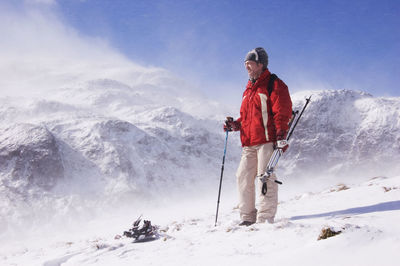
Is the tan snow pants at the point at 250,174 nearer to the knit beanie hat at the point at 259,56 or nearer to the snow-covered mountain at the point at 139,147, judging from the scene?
the knit beanie hat at the point at 259,56

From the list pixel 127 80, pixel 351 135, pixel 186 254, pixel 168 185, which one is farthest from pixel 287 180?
pixel 127 80

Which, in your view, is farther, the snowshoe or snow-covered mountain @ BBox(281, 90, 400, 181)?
snow-covered mountain @ BBox(281, 90, 400, 181)

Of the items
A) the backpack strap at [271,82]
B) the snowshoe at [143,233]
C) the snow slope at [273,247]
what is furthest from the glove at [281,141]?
the snowshoe at [143,233]

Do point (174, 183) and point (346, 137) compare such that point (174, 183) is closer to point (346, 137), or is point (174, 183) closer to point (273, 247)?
point (273, 247)

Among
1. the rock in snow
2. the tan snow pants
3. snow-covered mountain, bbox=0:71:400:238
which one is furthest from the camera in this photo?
snow-covered mountain, bbox=0:71:400:238

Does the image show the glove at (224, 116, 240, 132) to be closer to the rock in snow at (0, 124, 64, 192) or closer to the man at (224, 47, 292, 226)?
the man at (224, 47, 292, 226)

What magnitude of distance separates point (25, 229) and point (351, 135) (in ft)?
211

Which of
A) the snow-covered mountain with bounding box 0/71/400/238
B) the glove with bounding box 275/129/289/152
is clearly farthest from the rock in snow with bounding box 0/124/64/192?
the glove with bounding box 275/129/289/152

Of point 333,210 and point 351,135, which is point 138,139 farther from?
point 351,135

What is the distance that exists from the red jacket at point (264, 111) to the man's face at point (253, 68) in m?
0.15

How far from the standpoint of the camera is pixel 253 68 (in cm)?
570

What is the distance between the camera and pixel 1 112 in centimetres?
4581

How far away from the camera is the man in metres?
5.04

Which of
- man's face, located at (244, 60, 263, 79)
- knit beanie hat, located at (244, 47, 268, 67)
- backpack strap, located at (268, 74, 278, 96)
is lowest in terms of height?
backpack strap, located at (268, 74, 278, 96)
